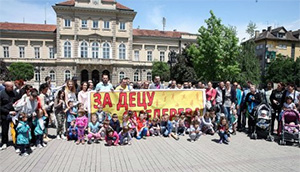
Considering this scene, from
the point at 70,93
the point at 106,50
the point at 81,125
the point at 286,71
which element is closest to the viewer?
the point at 81,125

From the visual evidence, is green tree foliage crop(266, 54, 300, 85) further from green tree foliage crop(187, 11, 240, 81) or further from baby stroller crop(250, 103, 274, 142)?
baby stroller crop(250, 103, 274, 142)

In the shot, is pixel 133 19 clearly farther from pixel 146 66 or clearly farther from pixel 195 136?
pixel 195 136

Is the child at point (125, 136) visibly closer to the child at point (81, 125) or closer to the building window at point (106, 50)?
the child at point (81, 125)

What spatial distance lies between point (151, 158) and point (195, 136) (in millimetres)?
2381

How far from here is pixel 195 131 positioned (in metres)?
6.87

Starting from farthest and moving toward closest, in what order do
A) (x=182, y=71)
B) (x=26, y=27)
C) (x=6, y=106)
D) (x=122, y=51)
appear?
1. (x=122, y=51)
2. (x=26, y=27)
3. (x=182, y=71)
4. (x=6, y=106)

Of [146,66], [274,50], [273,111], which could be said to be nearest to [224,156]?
[273,111]

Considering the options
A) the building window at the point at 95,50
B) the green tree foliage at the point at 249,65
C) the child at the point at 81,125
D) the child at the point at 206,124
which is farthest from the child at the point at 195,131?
the building window at the point at 95,50

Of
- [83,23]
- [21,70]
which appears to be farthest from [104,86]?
[83,23]

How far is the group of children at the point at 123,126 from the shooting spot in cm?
581

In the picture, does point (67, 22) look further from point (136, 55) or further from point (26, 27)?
point (136, 55)

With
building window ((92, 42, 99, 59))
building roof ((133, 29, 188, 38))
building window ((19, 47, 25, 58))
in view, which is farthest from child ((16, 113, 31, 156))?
building window ((19, 47, 25, 58))

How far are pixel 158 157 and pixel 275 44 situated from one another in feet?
172

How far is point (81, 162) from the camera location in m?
4.70
